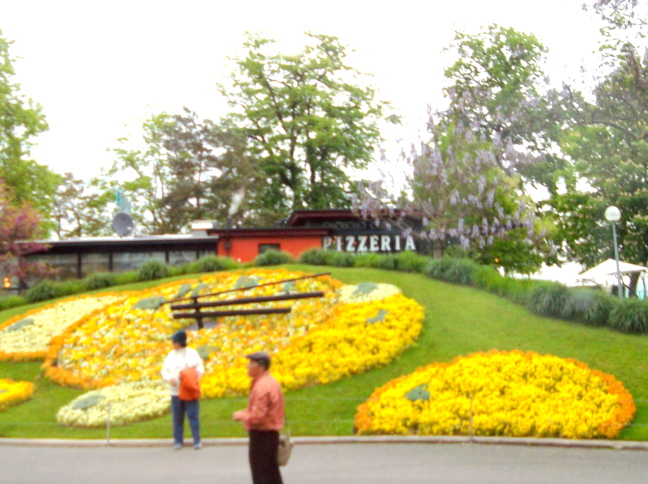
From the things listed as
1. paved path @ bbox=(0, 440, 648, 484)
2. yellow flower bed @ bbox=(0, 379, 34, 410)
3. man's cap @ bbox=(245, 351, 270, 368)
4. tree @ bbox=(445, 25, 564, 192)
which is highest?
tree @ bbox=(445, 25, 564, 192)

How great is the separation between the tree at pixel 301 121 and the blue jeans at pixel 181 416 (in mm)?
35257

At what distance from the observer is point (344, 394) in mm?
17141

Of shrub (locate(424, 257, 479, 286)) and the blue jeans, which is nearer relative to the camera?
the blue jeans

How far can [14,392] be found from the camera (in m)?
19.2

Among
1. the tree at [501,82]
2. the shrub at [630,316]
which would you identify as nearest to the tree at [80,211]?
the tree at [501,82]

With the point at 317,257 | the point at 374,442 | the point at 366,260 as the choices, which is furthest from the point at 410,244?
the point at 374,442

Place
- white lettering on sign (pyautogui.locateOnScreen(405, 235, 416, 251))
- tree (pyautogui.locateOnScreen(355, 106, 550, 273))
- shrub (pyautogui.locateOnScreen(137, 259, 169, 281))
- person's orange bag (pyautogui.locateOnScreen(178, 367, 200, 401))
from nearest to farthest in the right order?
1. person's orange bag (pyautogui.locateOnScreen(178, 367, 200, 401))
2. shrub (pyautogui.locateOnScreen(137, 259, 169, 281))
3. tree (pyautogui.locateOnScreen(355, 106, 550, 273))
4. white lettering on sign (pyautogui.locateOnScreen(405, 235, 416, 251))

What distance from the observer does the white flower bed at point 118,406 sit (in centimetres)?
1656

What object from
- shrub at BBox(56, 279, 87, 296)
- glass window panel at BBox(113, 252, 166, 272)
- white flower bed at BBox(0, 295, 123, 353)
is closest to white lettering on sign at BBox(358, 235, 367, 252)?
glass window panel at BBox(113, 252, 166, 272)

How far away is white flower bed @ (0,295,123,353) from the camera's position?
76.4 feet

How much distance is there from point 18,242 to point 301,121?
20.4m

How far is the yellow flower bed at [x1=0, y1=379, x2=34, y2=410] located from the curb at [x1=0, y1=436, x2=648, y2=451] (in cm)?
336

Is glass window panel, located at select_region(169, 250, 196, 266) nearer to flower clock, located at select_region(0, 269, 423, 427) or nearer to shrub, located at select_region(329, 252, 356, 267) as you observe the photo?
flower clock, located at select_region(0, 269, 423, 427)

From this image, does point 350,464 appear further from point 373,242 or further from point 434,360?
point 373,242
